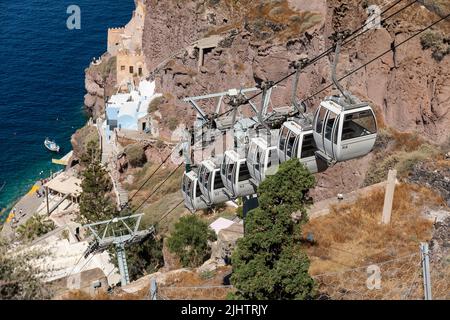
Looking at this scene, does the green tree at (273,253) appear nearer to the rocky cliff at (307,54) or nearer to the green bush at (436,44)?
the rocky cliff at (307,54)

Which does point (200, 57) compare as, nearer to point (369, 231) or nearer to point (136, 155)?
point (136, 155)

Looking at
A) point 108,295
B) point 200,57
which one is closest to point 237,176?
point 108,295

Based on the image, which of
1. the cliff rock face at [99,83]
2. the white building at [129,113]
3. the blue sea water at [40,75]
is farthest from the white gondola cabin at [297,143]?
the cliff rock face at [99,83]

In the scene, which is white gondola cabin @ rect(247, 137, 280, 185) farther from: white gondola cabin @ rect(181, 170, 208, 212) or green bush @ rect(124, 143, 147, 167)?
green bush @ rect(124, 143, 147, 167)

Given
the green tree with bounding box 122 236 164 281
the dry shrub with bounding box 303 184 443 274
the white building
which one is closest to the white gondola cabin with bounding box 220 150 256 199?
the dry shrub with bounding box 303 184 443 274
